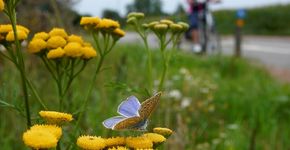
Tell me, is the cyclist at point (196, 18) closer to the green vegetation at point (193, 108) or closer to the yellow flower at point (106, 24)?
the green vegetation at point (193, 108)

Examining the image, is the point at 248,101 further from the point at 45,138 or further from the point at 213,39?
the point at 213,39

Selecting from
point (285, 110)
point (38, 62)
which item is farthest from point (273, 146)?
point (38, 62)

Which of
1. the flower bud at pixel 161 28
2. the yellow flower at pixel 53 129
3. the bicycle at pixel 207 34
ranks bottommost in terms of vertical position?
the bicycle at pixel 207 34

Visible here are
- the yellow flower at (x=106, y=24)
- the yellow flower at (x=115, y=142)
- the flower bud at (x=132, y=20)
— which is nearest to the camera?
the yellow flower at (x=115, y=142)

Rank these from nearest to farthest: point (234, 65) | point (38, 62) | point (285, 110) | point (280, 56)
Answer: point (38, 62) → point (285, 110) → point (234, 65) → point (280, 56)

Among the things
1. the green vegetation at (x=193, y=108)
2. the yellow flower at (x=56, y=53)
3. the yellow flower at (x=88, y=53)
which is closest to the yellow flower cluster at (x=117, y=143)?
the yellow flower at (x=56, y=53)

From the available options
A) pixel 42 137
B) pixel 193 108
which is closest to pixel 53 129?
pixel 42 137
